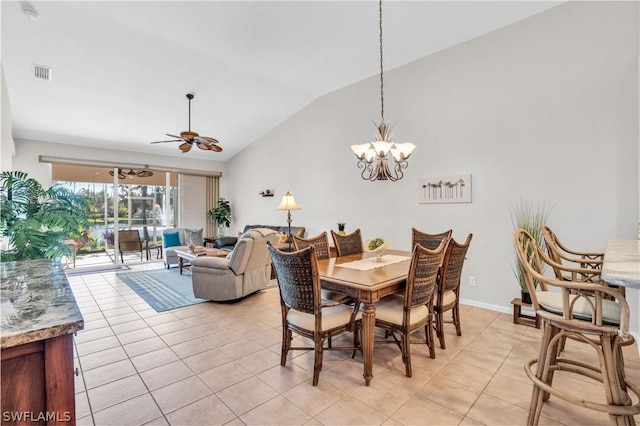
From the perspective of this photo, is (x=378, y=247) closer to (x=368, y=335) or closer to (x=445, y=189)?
(x=368, y=335)

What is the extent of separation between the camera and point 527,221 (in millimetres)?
3496

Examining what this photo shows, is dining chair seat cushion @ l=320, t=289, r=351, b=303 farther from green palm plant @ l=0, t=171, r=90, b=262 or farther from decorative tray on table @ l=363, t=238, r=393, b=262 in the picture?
green palm plant @ l=0, t=171, r=90, b=262

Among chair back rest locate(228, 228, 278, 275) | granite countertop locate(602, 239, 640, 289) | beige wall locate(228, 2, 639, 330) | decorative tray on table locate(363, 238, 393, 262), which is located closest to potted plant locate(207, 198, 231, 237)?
beige wall locate(228, 2, 639, 330)

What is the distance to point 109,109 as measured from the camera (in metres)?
5.27

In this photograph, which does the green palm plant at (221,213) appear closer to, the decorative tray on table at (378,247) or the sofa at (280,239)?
the sofa at (280,239)

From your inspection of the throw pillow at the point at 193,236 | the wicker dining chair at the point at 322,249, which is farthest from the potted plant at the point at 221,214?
the wicker dining chair at the point at 322,249

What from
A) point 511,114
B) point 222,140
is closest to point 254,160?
point 222,140

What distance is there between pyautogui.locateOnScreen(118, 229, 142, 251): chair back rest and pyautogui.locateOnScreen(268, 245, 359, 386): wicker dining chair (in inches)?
251

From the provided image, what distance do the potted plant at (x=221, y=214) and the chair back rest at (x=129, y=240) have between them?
6.09 ft

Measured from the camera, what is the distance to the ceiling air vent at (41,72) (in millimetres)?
3996

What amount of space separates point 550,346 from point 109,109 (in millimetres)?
6577

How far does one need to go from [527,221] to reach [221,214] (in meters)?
7.11

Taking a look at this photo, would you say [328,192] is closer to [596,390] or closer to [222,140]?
[222,140]

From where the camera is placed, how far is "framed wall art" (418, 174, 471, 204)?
401 cm
